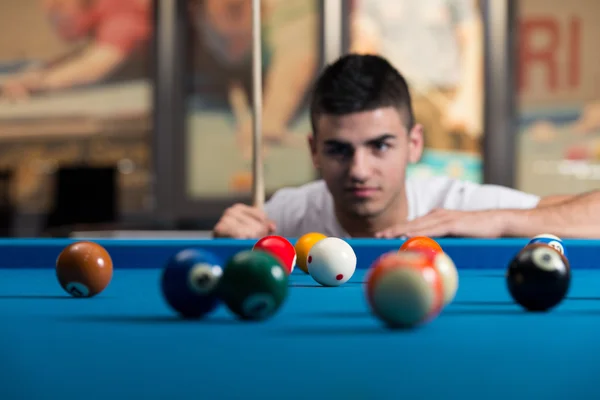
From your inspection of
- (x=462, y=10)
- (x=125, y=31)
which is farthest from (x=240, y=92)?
(x=462, y=10)

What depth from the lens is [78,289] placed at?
1483 millimetres

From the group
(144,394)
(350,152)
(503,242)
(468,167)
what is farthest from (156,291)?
(468,167)

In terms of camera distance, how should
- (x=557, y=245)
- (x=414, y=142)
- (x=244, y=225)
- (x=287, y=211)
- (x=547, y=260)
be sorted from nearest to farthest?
(x=547, y=260) < (x=557, y=245) < (x=244, y=225) < (x=414, y=142) < (x=287, y=211)

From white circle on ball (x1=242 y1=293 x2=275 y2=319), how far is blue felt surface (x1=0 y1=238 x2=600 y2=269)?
1098mm

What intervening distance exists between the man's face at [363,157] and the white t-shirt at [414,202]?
31 centimetres

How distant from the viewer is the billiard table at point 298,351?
738 millimetres

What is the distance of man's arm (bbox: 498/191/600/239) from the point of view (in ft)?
9.11

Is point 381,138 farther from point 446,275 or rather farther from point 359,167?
point 446,275

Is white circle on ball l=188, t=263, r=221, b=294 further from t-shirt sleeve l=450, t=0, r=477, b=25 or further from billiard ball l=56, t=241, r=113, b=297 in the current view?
t-shirt sleeve l=450, t=0, r=477, b=25

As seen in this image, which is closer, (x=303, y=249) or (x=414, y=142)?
(x=303, y=249)

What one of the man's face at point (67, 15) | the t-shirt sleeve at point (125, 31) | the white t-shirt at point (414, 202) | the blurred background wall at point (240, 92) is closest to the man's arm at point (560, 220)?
the white t-shirt at point (414, 202)

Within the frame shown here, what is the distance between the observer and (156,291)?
157cm

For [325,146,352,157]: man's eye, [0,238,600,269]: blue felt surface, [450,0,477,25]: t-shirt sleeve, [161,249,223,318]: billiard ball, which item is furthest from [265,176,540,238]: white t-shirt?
[450,0,477,25]: t-shirt sleeve

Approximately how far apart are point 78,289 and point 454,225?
58.9 inches
